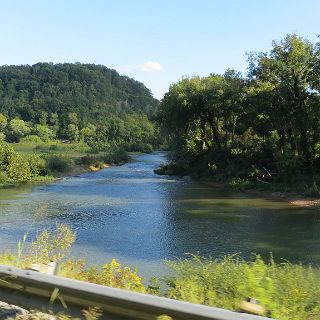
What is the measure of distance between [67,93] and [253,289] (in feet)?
497

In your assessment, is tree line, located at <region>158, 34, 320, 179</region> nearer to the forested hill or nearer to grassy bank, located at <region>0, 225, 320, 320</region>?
grassy bank, located at <region>0, 225, 320, 320</region>

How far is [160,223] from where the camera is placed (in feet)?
68.4

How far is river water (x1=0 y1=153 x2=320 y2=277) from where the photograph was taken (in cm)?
1532

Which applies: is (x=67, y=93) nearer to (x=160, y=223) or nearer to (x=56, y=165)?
(x=56, y=165)

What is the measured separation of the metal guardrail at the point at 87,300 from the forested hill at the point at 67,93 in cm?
12463

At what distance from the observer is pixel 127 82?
199m

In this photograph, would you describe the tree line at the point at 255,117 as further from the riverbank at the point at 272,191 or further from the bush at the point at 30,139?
the bush at the point at 30,139

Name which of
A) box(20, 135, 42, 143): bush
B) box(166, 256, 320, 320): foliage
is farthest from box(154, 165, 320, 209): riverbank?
box(20, 135, 42, 143): bush

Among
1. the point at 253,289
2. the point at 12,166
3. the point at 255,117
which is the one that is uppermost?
the point at 255,117

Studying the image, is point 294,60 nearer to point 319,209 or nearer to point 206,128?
point 319,209

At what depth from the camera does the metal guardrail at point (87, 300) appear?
3.24m

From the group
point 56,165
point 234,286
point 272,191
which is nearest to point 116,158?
point 56,165

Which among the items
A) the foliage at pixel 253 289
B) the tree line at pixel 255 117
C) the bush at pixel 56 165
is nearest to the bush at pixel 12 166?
the bush at pixel 56 165

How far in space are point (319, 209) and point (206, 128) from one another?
30689mm
